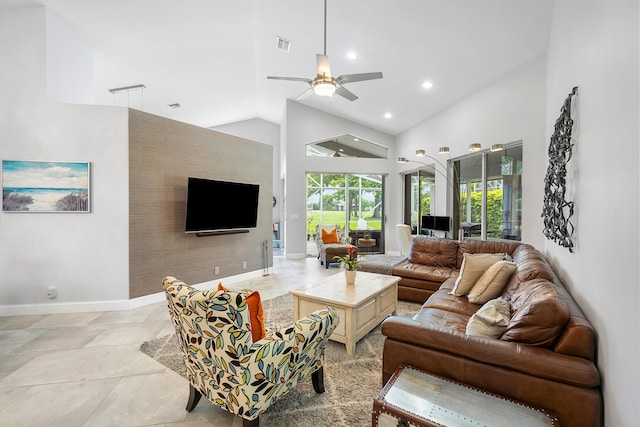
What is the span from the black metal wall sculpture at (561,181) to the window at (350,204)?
18.6ft

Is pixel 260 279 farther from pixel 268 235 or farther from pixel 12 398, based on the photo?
pixel 12 398

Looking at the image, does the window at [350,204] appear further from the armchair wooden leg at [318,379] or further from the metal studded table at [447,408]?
the metal studded table at [447,408]

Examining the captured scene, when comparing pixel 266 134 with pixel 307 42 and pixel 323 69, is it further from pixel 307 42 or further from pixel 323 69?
pixel 323 69

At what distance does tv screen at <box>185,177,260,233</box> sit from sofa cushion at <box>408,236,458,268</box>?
2902 millimetres

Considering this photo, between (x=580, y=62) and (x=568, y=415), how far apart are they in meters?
2.28

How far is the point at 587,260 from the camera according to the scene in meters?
1.81

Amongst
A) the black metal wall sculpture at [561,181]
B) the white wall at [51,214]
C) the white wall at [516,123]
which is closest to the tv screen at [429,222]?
the white wall at [516,123]

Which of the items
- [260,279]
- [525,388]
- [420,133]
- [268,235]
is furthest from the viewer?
[420,133]

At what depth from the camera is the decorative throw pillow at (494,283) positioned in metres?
2.81

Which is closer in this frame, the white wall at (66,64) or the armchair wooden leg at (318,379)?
the armchair wooden leg at (318,379)

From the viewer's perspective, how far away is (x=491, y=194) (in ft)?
17.5

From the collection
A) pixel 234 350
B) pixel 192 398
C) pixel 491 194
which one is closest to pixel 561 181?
pixel 234 350

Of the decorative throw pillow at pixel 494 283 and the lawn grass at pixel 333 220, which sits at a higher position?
the lawn grass at pixel 333 220

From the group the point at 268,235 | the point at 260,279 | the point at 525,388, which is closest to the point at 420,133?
the point at 268,235
